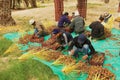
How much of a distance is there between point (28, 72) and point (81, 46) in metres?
1.89

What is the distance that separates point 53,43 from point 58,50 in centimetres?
61

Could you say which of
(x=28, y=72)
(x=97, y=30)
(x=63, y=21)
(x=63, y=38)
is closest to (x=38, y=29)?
(x=63, y=21)

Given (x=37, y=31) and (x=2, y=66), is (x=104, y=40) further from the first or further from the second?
(x=2, y=66)

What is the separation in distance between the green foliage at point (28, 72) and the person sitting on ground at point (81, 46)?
107 centimetres

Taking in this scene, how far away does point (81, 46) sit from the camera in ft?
26.7

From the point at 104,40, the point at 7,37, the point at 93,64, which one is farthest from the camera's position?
the point at 7,37

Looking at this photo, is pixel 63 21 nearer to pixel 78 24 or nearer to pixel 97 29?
pixel 78 24

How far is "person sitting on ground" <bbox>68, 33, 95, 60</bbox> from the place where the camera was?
26.0 ft

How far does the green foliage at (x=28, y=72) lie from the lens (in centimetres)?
714

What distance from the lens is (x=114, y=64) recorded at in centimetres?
778

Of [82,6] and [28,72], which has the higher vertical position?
[82,6]

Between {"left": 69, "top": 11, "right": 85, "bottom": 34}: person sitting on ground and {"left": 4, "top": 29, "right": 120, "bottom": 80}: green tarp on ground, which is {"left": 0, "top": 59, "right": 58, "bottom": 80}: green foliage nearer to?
{"left": 4, "top": 29, "right": 120, "bottom": 80}: green tarp on ground

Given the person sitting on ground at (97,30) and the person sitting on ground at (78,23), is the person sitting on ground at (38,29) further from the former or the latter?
the person sitting on ground at (97,30)

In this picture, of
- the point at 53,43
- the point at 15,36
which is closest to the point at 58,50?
the point at 53,43
